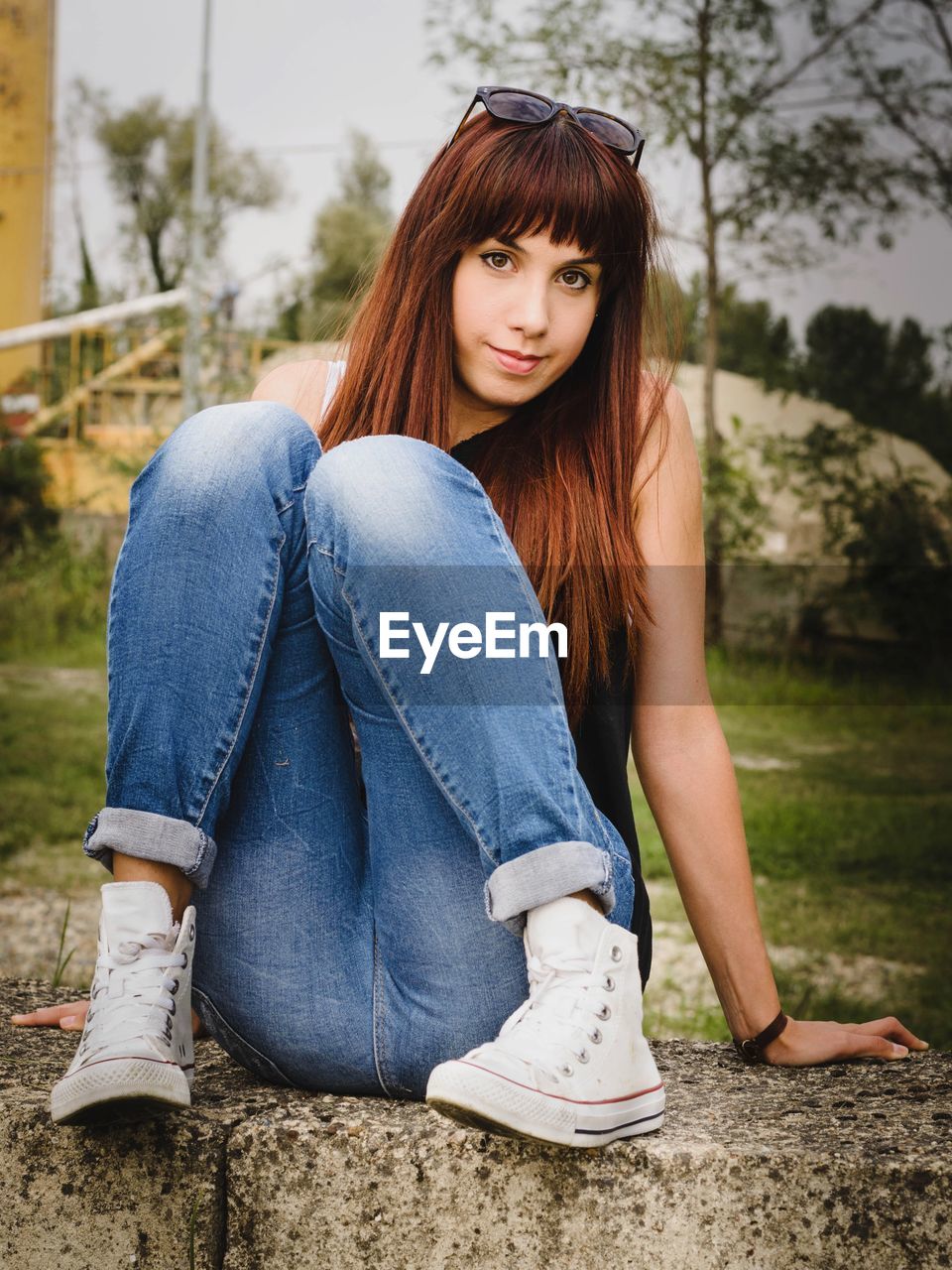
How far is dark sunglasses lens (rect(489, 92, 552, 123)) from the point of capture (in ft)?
4.88

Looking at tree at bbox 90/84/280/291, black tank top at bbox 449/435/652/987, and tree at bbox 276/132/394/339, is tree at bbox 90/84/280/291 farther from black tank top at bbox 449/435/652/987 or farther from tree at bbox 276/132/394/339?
black tank top at bbox 449/435/652/987

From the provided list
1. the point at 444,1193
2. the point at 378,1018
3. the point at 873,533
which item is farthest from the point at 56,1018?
the point at 873,533

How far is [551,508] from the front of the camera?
1445 mm

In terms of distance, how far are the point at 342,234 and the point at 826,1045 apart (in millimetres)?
6462

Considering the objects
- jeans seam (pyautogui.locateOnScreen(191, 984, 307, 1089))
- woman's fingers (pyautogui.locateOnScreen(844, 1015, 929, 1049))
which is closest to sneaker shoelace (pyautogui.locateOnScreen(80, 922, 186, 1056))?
jeans seam (pyautogui.locateOnScreen(191, 984, 307, 1089))

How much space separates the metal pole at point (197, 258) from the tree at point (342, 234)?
0.44 metres

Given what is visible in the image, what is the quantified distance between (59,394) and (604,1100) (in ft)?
23.2

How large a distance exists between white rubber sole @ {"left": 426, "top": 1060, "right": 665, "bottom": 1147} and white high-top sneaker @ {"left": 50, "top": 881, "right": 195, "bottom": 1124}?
212 mm

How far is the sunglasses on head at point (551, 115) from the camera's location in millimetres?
1490

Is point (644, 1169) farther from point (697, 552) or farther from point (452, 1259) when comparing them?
point (697, 552)

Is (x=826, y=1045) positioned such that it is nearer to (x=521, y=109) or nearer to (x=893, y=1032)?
(x=893, y=1032)

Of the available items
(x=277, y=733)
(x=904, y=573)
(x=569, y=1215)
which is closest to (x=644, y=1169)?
(x=569, y=1215)

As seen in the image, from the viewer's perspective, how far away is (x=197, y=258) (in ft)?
23.3

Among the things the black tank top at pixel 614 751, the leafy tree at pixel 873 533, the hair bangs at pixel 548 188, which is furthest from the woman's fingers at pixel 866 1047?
the leafy tree at pixel 873 533
